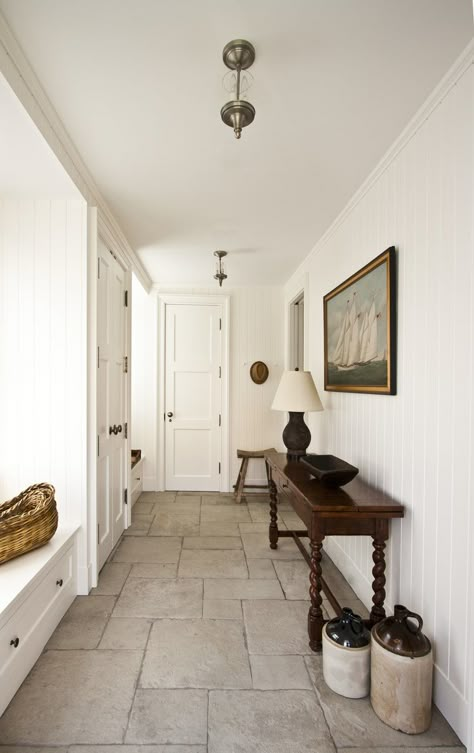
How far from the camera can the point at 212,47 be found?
141 centimetres

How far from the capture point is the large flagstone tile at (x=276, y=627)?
1.99 m

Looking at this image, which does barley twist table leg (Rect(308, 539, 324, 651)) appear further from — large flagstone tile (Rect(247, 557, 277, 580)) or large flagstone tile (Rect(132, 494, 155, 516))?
large flagstone tile (Rect(132, 494, 155, 516))

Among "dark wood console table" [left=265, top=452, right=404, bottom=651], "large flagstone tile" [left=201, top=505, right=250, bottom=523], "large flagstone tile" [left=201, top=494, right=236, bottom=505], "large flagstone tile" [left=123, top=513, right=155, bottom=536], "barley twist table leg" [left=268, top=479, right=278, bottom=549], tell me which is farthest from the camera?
"large flagstone tile" [left=201, top=494, right=236, bottom=505]

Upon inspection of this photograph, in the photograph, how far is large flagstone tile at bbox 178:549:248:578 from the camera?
274cm

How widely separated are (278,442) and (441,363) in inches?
132

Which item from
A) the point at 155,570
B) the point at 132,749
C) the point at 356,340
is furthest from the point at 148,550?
the point at 356,340

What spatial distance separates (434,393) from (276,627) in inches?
58.9

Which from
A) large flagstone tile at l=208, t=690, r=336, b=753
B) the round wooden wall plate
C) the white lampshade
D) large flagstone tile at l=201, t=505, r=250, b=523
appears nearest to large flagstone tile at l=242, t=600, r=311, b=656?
large flagstone tile at l=208, t=690, r=336, b=753

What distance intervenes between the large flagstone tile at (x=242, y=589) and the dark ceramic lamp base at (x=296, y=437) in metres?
0.85

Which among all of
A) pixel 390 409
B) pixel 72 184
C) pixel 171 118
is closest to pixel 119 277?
pixel 72 184

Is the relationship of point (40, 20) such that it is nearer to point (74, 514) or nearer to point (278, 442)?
point (74, 514)

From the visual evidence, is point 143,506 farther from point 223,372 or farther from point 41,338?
point 41,338

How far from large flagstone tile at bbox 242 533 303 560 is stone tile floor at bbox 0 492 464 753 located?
69 mm

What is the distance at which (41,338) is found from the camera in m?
→ 2.38
